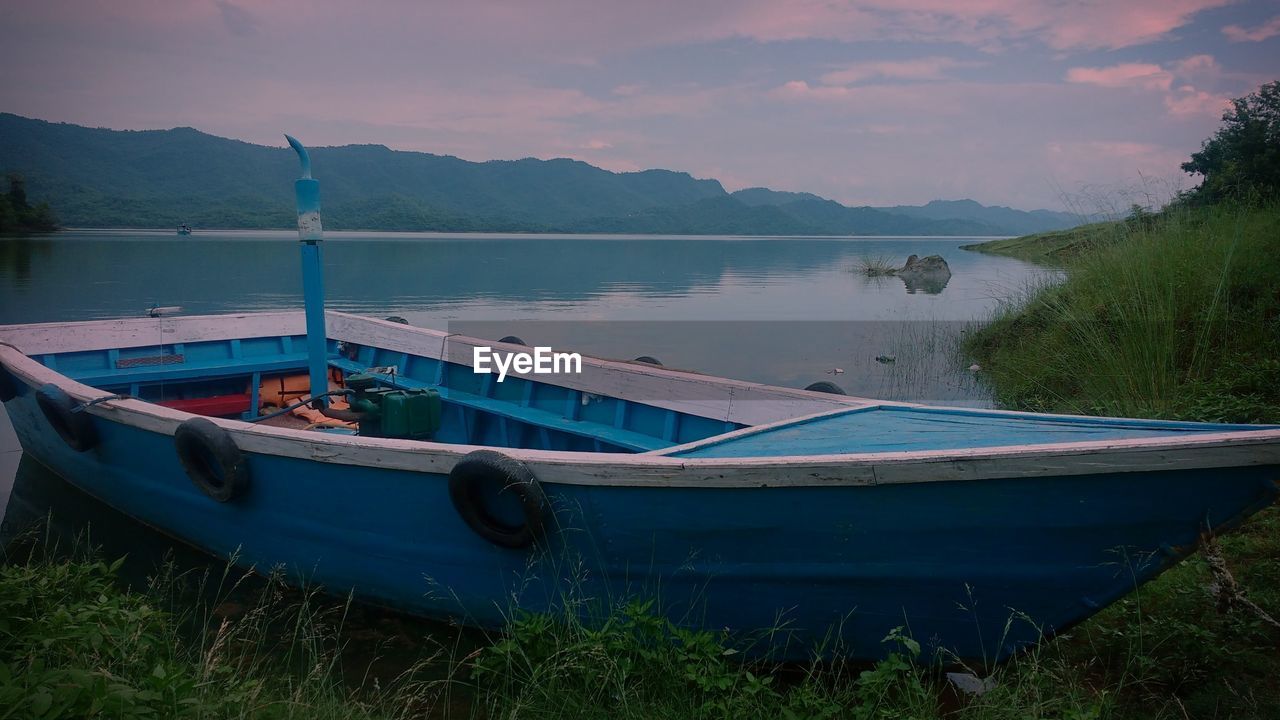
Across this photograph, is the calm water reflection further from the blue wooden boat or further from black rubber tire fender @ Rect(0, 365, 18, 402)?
black rubber tire fender @ Rect(0, 365, 18, 402)

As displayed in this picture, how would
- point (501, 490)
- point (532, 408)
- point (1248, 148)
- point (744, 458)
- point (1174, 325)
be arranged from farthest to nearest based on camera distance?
point (1248, 148)
point (1174, 325)
point (532, 408)
point (501, 490)
point (744, 458)

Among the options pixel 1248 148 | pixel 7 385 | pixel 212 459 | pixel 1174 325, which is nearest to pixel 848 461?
pixel 212 459

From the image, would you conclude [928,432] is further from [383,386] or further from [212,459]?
[383,386]

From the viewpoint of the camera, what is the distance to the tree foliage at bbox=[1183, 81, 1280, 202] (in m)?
12.3

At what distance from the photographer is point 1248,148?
14.6 meters

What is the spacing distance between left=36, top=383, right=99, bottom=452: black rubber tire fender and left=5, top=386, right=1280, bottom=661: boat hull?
1857mm

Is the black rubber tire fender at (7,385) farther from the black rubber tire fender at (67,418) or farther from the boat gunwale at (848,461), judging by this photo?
the boat gunwale at (848,461)

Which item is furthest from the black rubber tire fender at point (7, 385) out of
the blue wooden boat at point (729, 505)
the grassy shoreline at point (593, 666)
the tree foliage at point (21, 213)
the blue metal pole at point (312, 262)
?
the tree foliage at point (21, 213)

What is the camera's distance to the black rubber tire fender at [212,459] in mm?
4199

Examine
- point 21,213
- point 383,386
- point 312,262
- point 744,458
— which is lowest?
point 383,386

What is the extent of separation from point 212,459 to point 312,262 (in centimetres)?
151

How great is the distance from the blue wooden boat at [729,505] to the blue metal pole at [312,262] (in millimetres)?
25

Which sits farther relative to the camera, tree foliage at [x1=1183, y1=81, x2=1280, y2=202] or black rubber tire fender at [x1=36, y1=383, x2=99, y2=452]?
tree foliage at [x1=1183, y1=81, x2=1280, y2=202]

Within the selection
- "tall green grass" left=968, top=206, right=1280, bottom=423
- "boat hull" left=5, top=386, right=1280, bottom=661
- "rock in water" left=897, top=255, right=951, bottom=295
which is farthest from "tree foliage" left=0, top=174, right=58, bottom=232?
"tall green grass" left=968, top=206, right=1280, bottom=423
